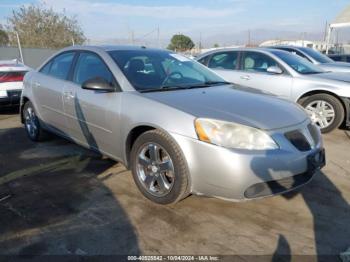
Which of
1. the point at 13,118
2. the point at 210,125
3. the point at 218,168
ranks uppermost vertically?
the point at 210,125

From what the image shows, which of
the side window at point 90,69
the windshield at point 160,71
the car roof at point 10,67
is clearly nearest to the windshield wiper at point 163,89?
A: the windshield at point 160,71

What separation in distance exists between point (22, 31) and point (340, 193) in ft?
92.1

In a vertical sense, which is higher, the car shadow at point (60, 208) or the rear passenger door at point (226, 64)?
the rear passenger door at point (226, 64)

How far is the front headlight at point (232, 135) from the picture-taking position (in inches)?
112

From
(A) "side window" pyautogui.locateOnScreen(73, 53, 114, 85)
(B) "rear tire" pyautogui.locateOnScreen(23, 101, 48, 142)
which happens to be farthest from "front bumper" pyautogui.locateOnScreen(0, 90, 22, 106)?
(A) "side window" pyautogui.locateOnScreen(73, 53, 114, 85)

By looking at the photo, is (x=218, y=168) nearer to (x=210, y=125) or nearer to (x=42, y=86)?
(x=210, y=125)

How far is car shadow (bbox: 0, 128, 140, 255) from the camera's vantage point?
106 inches

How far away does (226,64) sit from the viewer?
292 inches

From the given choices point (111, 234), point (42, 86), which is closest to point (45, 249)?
point (111, 234)

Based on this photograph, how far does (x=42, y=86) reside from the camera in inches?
193

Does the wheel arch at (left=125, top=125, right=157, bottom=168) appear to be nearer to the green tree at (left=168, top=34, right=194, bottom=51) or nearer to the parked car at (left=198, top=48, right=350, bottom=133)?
Result: the parked car at (left=198, top=48, right=350, bottom=133)

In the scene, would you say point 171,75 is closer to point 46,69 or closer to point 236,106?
point 236,106

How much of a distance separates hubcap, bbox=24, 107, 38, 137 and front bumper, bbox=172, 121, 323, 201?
3321mm

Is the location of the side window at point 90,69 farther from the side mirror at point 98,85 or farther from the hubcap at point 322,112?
the hubcap at point 322,112
